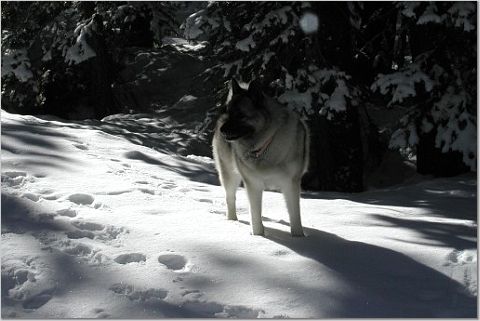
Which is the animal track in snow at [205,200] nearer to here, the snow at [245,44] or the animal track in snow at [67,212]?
the animal track in snow at [67,212]

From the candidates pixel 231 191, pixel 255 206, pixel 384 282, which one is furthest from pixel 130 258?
pixel 231 191

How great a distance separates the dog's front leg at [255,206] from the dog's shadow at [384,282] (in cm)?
22

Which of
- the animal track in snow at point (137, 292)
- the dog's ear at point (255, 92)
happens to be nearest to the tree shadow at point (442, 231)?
the dog's ear at point (255, 92)

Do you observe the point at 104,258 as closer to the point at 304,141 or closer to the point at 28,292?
the point at 28,292

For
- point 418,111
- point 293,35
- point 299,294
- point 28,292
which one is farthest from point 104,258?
point 418,111

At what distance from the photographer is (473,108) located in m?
8.02

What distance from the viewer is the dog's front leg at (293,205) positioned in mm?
5004

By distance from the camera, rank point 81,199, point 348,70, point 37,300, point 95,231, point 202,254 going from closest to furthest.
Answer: point 37,300
point 202,254
point 95,231
point 81,199
point 348,70

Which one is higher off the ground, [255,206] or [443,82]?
[443,82]

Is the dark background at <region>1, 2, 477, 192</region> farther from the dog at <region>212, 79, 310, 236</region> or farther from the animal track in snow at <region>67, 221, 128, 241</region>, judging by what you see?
the animal track in snow at <region>67, 221, 128, 241</region>

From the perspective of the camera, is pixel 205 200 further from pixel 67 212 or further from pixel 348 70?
pixel 348 70

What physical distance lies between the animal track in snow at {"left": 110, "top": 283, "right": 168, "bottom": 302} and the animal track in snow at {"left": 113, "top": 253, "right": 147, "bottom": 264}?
1.48 feet

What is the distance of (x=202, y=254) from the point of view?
13.4ft

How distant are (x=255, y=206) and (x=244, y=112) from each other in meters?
0.98
